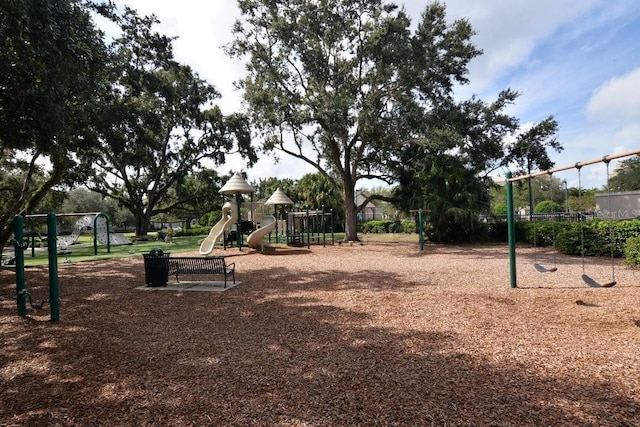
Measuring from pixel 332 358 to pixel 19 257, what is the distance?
5.11 metres

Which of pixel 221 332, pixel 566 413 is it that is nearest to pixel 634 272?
pixel 566 413

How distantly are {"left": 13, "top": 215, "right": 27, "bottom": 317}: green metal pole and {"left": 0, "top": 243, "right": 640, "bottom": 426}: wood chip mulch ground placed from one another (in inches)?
9.4

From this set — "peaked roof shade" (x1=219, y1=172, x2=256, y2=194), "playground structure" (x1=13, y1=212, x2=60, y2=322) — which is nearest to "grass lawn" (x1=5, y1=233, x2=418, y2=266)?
"peaked roof shade" (x1=219, y1=172, x2=256, y2=194)

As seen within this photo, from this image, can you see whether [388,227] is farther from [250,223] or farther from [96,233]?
[96,233]

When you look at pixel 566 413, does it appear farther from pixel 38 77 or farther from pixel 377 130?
pixel 377 130

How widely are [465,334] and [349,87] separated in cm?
1439

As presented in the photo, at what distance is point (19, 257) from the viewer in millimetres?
5629

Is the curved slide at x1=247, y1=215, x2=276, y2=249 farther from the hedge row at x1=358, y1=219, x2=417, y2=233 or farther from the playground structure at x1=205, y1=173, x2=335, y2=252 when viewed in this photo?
the hedge row at x1=358, y1=219, x2=417, y2=233

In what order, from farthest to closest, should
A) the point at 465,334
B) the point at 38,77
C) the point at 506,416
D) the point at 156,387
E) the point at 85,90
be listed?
the point at 85,90 → the point at 38,77 → the point at 465,334 → the point at 156,387 → the point at 506,416

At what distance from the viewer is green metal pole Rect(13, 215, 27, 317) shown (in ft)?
18.2

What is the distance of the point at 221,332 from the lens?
16.1 feet

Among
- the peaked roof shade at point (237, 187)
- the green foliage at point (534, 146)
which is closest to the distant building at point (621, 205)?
the green foliage at point (534, 146)

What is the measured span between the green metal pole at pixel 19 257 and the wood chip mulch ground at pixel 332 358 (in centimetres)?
24

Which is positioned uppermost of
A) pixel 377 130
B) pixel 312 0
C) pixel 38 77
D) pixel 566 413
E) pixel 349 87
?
pixel 312 0
